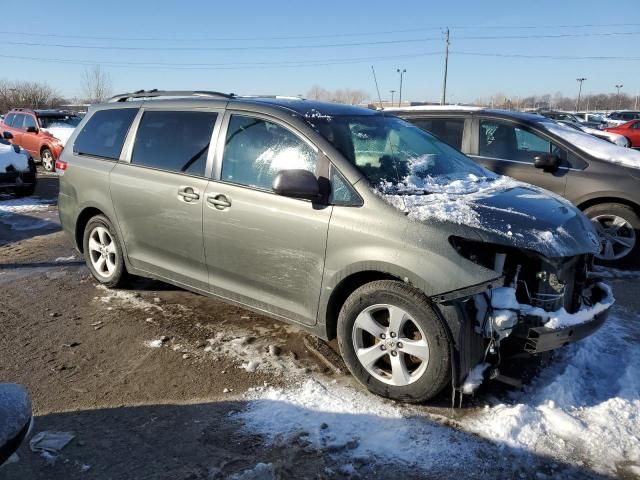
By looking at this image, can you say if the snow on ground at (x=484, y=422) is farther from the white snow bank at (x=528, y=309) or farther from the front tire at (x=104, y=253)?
the front tire at (x=104, y=253)

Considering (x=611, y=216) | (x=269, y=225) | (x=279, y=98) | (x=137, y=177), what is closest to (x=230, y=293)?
(x=269, y=225)

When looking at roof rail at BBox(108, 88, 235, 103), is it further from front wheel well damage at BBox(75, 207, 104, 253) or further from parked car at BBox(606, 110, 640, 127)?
parked car at BBox(606, 110, 640, 127)

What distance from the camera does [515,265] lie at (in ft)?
10.4

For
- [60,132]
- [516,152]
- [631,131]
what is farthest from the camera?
[631,131]

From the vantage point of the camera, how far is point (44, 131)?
1496 cm

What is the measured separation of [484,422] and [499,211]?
128cm

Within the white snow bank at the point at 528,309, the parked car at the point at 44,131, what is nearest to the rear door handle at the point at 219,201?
the white snow bank at the point at 528,309

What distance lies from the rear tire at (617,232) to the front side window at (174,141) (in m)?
4.54

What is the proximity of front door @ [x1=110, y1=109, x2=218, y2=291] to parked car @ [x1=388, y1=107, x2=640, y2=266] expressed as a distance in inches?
152

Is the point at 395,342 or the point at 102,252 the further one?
the point at 102,252

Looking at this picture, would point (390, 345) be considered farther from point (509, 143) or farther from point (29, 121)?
point (29, 121)

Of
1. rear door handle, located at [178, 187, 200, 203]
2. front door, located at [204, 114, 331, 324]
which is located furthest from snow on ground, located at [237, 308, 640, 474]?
rear door handle, located at [178, 187, 200, 203]

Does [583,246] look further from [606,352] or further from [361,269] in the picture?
[361,269]

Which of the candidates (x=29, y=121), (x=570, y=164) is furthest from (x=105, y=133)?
(x=29, y=121)
